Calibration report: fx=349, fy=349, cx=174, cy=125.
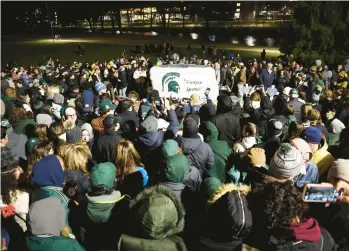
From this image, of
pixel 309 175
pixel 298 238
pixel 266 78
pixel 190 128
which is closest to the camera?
pixel 298 238

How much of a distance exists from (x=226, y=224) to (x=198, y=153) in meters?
2.02

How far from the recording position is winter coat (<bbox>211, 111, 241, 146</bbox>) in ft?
19.6

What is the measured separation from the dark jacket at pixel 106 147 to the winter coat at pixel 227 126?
1.76m

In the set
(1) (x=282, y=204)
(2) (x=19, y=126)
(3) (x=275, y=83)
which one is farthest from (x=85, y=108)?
(3) (x=275, y=83)

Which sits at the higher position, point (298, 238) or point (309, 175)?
point (298, 238)

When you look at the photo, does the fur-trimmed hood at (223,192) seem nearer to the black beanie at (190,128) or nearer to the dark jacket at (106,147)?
the black beanie at (190,128)

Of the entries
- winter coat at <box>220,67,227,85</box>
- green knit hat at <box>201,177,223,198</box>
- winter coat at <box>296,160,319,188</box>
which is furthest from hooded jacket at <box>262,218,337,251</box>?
winter coat at <box>220,67,227,85</box>

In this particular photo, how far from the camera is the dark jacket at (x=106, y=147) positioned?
5180 millimetres

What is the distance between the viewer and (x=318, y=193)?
267cm

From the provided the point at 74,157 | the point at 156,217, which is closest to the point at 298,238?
the point at 156,217

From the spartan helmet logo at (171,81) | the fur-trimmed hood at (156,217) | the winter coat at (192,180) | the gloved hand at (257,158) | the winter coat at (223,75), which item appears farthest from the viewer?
the winter coat at (223,75)

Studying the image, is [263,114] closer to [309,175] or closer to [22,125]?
[309,175]

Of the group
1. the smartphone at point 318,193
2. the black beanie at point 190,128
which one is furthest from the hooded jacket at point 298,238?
the black beanie at point 190,128

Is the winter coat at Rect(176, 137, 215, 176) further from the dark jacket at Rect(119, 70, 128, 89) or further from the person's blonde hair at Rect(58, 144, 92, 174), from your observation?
the dark jacket at Rect(119, 70, 128, 89)
